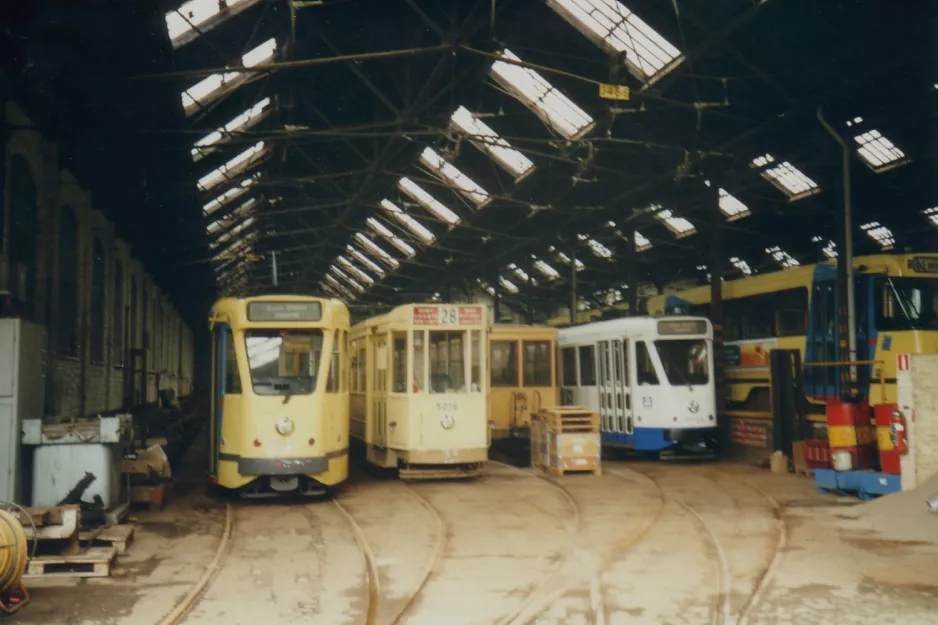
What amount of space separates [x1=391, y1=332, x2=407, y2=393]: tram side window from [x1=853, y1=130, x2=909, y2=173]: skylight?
1191cm

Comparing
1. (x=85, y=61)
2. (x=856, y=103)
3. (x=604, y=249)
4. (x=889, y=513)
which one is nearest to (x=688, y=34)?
(x=856, y=103)

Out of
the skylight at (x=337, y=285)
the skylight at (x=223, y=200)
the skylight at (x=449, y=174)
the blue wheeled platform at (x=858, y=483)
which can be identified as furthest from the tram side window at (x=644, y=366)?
the skylight at (x=337, y=285)

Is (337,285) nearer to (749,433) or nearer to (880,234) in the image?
(880,234)

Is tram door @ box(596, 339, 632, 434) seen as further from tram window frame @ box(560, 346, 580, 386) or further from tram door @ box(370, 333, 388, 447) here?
tram door @ box(370, 333, 388, 447)

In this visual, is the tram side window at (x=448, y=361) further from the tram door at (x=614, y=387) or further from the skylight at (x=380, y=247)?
the skylight at (x=380, y=247)

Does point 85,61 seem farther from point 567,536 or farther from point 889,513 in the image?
point 889,513

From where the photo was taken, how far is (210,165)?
62.0 feet

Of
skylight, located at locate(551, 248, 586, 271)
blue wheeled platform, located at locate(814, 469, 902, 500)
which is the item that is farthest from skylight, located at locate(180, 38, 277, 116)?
skylight, located at locate(551, 248, 586, 271)

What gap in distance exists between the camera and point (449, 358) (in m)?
14.7

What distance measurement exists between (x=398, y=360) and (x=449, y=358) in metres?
0.88

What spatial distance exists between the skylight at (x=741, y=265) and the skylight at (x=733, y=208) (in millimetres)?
5243

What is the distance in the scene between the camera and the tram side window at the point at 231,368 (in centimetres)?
1212

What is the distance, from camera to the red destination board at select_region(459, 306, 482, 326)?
14.6 m

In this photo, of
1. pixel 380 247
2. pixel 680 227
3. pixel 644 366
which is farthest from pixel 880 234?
pixel 380 247
